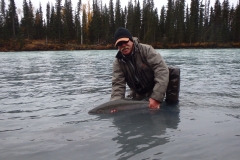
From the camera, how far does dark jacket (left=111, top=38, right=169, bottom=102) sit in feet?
16.0

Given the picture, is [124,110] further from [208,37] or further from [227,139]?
[208,37]

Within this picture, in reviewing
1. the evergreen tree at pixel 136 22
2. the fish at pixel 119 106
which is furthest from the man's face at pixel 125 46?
the evergreen tree at pixel 136 22

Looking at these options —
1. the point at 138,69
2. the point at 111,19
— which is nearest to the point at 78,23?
the point at 111,19

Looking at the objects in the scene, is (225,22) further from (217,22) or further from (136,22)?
(136,22)

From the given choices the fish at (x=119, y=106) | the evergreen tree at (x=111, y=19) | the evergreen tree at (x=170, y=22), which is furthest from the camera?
the evergreen tree at (x=111, y=19)

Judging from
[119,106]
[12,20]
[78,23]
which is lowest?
[119,106]

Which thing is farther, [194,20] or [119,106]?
[194,20]

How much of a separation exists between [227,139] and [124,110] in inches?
82.6

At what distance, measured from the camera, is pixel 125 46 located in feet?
15.9

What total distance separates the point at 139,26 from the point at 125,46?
225 feet

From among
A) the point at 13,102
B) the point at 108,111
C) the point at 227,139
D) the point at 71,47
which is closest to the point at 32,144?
the point at 108,111

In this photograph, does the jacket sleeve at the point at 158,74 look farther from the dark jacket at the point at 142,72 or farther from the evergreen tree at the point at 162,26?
the evergreen tree at the point at 162,26

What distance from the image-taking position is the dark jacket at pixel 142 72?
488 centimetres

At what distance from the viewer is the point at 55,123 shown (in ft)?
14.4
